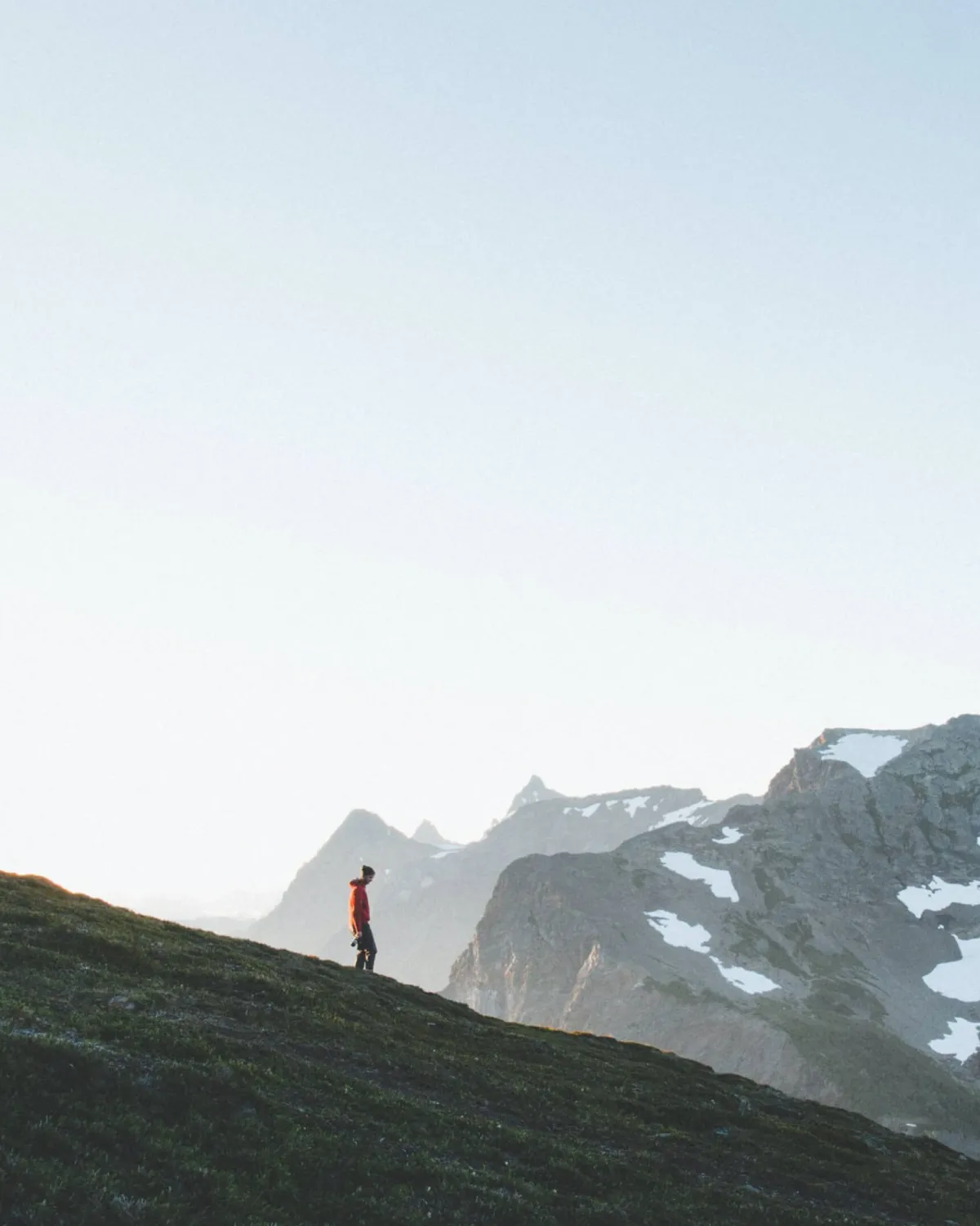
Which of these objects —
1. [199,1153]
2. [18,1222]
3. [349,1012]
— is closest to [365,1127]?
[199,1153]

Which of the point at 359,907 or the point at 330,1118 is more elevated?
the point at 359,907

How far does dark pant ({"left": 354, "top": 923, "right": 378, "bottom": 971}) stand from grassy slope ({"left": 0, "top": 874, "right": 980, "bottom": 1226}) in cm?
491

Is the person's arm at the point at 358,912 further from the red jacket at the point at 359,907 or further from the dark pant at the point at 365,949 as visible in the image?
the dark pant at the point at 365,949

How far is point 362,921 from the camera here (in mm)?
49938

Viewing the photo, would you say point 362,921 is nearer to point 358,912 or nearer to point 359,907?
point 358,912

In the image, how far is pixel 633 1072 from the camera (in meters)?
44.5

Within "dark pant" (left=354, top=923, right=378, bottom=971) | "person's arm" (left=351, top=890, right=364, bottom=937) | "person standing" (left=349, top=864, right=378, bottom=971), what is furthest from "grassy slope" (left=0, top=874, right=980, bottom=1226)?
"dark pant" (left=354, top=923, right=378, bottom=971)

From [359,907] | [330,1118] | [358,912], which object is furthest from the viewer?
[358,912]

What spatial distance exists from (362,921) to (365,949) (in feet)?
7.75

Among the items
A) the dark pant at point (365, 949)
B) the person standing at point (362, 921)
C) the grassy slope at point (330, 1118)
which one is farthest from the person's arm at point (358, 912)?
the grassy slope at point (330, 1118)

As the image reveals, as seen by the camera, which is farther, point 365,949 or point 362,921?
point 365,949

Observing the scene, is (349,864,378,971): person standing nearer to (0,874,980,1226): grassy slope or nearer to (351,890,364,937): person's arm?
(351,890,364,937): person's arm

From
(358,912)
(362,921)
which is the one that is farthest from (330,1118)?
(362,921)

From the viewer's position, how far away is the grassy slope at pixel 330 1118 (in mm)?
19297
